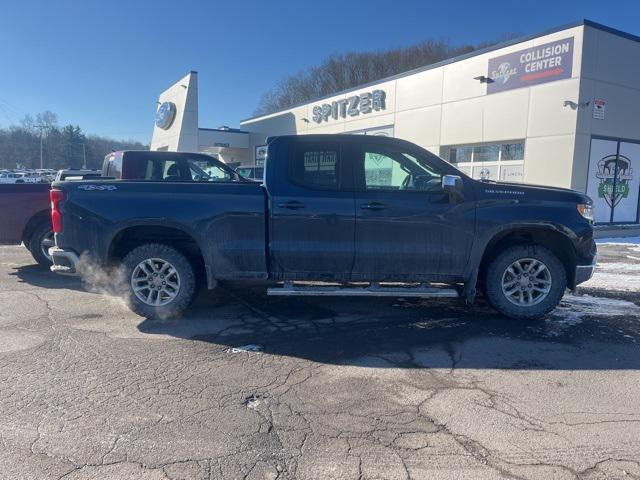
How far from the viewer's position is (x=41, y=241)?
25.3ft

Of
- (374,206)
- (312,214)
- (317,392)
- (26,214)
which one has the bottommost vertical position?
(317,392)

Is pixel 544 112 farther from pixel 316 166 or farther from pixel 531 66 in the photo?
pixel 316 166

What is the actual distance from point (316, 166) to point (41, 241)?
5417 millimetres

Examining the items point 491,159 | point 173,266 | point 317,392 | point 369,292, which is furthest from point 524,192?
point 491,159

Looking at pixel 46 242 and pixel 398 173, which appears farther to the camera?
pixel 46 242

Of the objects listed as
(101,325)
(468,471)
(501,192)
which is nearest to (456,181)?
(501,192)

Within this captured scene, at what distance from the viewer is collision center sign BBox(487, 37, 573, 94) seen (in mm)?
13289

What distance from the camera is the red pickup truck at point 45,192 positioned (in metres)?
7.39

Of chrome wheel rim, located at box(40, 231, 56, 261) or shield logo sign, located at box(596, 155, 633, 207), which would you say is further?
shield logo sign, located at box(596, 155, 633, 207)

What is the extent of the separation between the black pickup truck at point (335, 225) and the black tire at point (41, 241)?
2942 mm

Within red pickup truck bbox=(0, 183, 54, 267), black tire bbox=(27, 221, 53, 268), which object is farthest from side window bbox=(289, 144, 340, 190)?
black tire bbox=(27, 221, 53, 268)

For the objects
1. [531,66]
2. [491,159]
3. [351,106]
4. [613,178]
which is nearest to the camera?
[531,66]

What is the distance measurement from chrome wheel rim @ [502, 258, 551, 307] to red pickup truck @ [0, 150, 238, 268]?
4886mm

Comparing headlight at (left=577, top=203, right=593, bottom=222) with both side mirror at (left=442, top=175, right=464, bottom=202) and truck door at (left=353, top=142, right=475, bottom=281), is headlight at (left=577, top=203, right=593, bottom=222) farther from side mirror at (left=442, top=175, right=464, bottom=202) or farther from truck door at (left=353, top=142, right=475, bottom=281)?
side mirror at (left=442, top=175, right=464, bottom=202)
